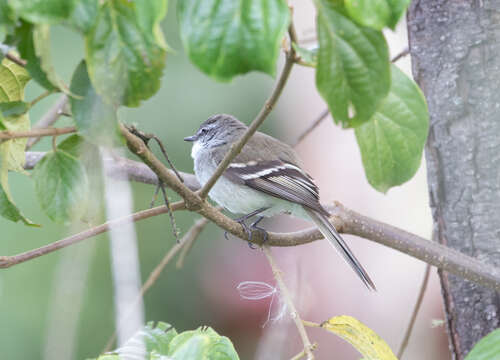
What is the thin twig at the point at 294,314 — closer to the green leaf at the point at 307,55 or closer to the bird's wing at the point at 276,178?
the green leaf at the point at 307,55

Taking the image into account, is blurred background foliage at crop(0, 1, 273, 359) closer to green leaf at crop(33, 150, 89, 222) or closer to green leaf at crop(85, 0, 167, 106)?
green leaf at crop(33, 150, 89, 222)

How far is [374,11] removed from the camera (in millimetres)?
925

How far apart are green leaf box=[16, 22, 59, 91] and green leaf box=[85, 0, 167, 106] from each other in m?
0.08

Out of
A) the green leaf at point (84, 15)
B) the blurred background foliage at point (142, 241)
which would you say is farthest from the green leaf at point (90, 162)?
the blurred background foliage at point (142, 241)

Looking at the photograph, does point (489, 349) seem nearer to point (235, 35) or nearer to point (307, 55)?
point (307, 55)

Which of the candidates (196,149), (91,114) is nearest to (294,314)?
(91,114)

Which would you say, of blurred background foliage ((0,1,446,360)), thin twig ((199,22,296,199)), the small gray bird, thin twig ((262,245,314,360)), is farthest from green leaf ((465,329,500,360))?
blurred background foliage ((0,1,446,360))

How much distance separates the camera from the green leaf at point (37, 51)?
101 cm

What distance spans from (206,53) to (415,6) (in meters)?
1.53

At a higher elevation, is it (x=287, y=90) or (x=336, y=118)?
(x=336, y=118)

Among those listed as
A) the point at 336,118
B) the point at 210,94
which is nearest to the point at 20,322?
the point at 210,94

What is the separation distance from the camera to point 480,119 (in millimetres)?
2119

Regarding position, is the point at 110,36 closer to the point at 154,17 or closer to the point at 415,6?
the point at 154,17

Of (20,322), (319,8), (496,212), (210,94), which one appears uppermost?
(319,8)
